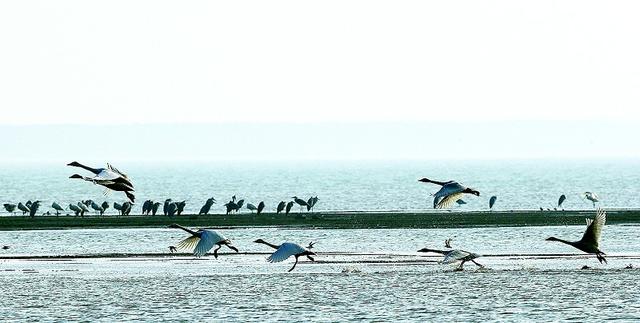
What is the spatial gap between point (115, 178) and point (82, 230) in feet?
116

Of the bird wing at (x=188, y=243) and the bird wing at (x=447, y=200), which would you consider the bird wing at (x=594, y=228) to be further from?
the bird wing at (x=188, y=243)

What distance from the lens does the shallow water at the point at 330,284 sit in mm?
32688

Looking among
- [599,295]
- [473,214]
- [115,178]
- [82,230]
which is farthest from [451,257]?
[473,214]

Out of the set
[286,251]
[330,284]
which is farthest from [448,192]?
[330,284]

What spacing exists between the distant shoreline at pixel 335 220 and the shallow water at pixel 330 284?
1106 centimetres

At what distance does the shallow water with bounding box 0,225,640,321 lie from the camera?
3269cm

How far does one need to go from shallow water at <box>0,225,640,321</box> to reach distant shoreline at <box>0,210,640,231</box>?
11.1 m

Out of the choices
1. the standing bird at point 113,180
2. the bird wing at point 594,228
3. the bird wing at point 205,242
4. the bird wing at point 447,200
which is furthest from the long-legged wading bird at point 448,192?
the standing bird at point 113,180

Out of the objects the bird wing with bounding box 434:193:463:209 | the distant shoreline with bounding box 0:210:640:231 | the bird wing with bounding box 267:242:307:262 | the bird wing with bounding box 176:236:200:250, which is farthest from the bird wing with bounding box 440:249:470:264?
the distant shoreline with bounding box 0:210:640:231

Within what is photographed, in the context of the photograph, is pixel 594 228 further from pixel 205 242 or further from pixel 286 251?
pixel 205 242

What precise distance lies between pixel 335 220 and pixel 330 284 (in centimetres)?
3029

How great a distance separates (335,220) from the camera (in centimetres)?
6812

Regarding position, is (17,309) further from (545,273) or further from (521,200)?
(521,200)

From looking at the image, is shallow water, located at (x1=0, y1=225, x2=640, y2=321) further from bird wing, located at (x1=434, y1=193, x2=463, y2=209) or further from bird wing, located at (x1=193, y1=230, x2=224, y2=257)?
bird wing, located at (x1=434, y1=193, x2=463, y2=209)
